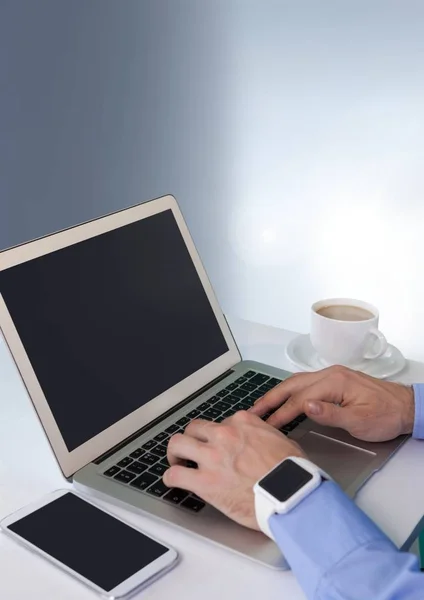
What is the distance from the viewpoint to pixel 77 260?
0.92m

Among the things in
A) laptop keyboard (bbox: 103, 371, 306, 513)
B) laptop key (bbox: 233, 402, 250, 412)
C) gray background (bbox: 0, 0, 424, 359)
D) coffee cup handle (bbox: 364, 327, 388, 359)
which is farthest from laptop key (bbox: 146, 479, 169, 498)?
gray background (bbox: 0, 0, 424, 359)

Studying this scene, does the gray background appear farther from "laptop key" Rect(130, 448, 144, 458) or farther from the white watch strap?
the white watch strap

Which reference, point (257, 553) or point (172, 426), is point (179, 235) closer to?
point (172, 426)

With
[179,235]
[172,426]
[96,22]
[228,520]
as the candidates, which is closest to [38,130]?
[96,22]

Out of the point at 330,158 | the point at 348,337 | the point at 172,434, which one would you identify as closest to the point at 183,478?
the point at 172,434

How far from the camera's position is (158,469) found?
0.84 meters

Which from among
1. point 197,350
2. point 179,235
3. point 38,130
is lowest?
point 197,350

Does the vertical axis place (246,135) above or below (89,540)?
above

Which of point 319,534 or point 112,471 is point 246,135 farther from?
point 319,534

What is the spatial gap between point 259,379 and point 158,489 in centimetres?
30

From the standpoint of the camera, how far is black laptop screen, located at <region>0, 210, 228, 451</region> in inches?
33.2

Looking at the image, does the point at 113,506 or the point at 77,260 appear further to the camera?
the point at 77,260

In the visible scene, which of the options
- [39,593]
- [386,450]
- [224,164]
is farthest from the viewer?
[224,164]

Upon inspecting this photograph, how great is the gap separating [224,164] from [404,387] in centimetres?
191
